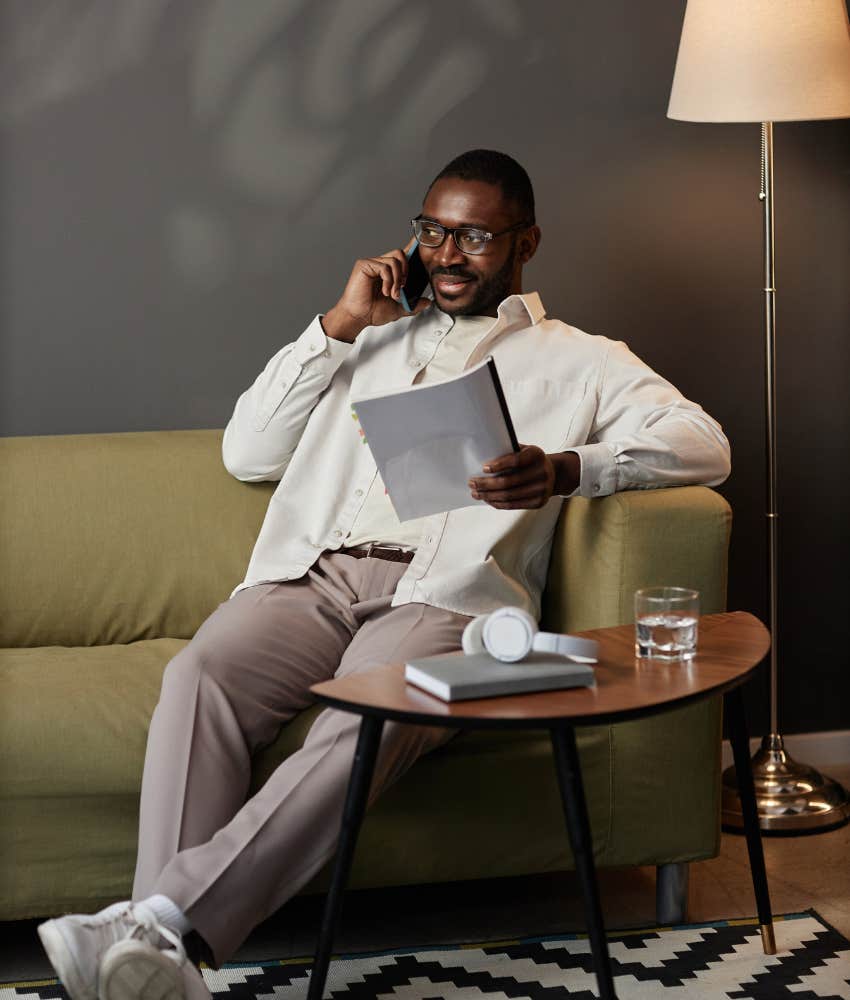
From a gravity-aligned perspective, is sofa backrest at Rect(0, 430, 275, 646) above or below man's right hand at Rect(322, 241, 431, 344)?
below

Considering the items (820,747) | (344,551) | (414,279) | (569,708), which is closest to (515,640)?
(569,708)

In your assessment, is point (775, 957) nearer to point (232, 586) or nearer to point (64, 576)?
point (232, 586)

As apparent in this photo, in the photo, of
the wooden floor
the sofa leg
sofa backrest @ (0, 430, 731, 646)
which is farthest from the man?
the sofa leg

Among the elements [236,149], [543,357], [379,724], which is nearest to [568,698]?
[379,724]

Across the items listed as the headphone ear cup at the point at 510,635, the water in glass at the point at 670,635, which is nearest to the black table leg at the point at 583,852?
the headphone ear cup at the point at 510,635

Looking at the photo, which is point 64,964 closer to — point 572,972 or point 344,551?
point 572,972

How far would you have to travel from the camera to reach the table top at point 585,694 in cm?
145

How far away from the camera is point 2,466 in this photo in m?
2.48

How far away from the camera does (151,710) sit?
1991 mm

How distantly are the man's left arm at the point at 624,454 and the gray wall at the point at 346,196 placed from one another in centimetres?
58

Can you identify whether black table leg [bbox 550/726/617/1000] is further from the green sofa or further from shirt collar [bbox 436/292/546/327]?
shirt collar [bbox 436/292/546/327]

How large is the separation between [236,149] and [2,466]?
30.4 inches

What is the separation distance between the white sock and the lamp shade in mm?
1672

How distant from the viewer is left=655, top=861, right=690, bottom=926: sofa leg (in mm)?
2152
